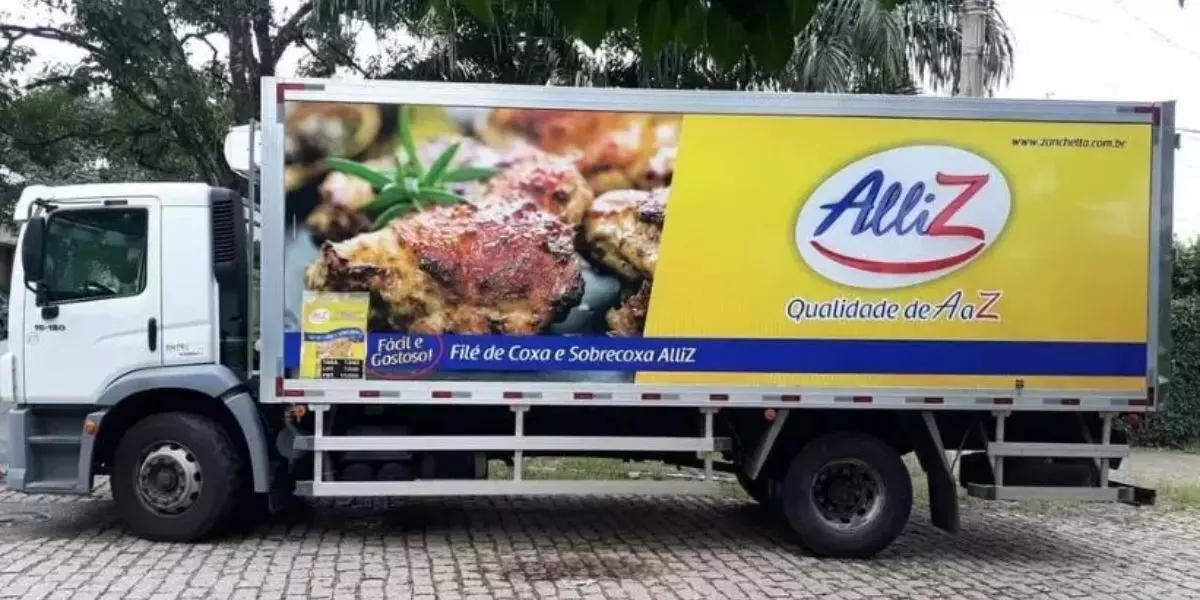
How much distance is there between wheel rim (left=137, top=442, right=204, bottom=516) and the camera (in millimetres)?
7051

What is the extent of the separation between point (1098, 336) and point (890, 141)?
6.17ft

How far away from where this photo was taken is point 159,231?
7164 mm

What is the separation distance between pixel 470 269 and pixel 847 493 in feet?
9.64

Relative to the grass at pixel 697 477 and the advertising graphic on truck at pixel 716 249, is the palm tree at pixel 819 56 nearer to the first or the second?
the grass at pixel 697 477

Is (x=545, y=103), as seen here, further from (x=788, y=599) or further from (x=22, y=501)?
(x=22, y=501)

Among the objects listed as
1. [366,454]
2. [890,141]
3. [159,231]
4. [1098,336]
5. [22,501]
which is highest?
[890,141]

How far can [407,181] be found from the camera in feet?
22.3

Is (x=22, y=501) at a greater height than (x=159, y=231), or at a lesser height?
lesser

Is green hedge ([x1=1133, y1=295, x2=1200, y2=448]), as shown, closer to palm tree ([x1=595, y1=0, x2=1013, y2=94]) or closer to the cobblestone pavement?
palm tree ([x1=595, y1=0, x2=1013, y2=94])

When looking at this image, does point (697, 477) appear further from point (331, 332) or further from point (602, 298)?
point (331, 332)

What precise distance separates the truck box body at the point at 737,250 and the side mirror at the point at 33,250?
1633mm

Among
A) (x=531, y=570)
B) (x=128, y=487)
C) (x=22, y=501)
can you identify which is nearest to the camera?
(x=531, y=570)

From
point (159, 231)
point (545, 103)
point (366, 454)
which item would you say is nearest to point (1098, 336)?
point (545, 103)

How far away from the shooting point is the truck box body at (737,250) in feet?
22.3
